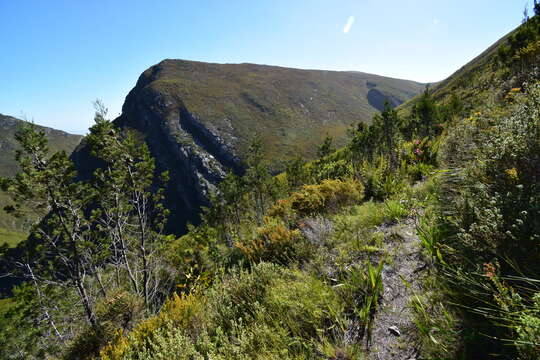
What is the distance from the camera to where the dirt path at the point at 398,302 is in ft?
7.79

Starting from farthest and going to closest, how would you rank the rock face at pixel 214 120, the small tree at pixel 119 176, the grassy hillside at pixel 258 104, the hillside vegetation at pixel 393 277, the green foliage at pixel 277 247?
the grassy hillside at pixel 258 104
the rock face at pixel 214 120
the small tree at pixel 119 176
the green foliage at pixel 277 247
the hillside vegetation at pixel 393 277

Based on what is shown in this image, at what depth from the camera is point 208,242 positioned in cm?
2792

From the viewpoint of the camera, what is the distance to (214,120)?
137 m

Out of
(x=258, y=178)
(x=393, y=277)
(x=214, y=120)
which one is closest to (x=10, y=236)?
(x=214, y=120)

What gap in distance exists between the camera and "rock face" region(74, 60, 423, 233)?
12769 centimetres

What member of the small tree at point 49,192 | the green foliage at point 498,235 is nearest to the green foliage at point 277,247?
the green foliage at point 498,235

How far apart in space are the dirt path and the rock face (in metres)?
104

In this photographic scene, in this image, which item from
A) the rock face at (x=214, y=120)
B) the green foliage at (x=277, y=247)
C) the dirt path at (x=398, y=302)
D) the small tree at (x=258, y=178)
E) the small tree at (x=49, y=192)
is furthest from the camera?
the rock face at (x=214, y=120)

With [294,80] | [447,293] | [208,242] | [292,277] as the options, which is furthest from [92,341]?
[294,80]

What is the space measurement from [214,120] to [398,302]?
5566 inches

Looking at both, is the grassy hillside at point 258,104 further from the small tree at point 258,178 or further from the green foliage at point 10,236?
the green foliage at point 10,236

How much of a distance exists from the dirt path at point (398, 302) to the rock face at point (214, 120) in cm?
10388

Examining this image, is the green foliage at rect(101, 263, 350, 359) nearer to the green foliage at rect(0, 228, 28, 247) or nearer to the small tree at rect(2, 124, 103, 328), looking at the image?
the small tree at rect(2, 124, 103, 328)

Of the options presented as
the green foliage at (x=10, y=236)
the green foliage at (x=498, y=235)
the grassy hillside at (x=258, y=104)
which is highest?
the grassy hillside at (x=258, y=104)
